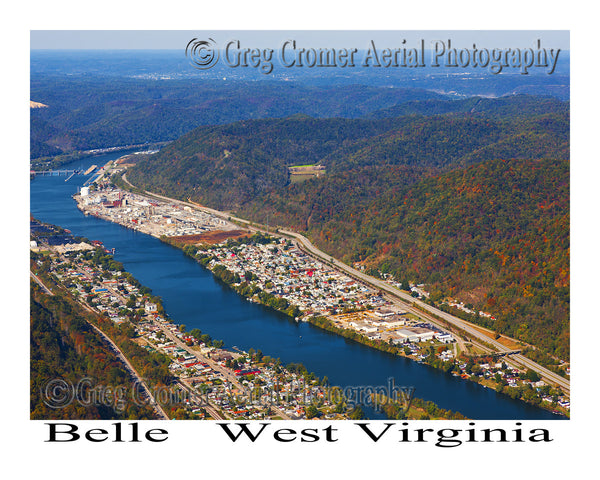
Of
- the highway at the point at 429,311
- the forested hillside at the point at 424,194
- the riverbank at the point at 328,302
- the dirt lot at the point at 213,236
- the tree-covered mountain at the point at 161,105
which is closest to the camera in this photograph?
the riverbank at the point at 328,302

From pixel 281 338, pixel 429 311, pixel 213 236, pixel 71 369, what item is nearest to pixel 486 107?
pixel 213 236

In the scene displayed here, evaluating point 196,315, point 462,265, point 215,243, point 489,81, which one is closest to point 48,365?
point 196,315

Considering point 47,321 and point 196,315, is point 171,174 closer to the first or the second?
point 196,315

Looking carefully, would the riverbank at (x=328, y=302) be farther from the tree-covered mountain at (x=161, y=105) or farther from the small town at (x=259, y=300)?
the tree-covered mountain at (x=161, y=105)

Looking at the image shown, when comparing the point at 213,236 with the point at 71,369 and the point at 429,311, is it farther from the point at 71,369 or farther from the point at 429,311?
the point at 71,369

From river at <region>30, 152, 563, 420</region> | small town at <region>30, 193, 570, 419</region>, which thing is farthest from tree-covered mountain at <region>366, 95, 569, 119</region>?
river at <region>30, 152, 563, 420</region>

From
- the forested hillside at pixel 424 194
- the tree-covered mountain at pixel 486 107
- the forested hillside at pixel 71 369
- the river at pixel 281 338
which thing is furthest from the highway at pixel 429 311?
the tree-covered mountain at pixel 486 107

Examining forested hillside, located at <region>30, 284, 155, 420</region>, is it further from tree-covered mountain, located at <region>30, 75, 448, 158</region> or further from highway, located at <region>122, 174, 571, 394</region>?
tree-covered mountain, located at <region>30, 75, 448, 158</region>
